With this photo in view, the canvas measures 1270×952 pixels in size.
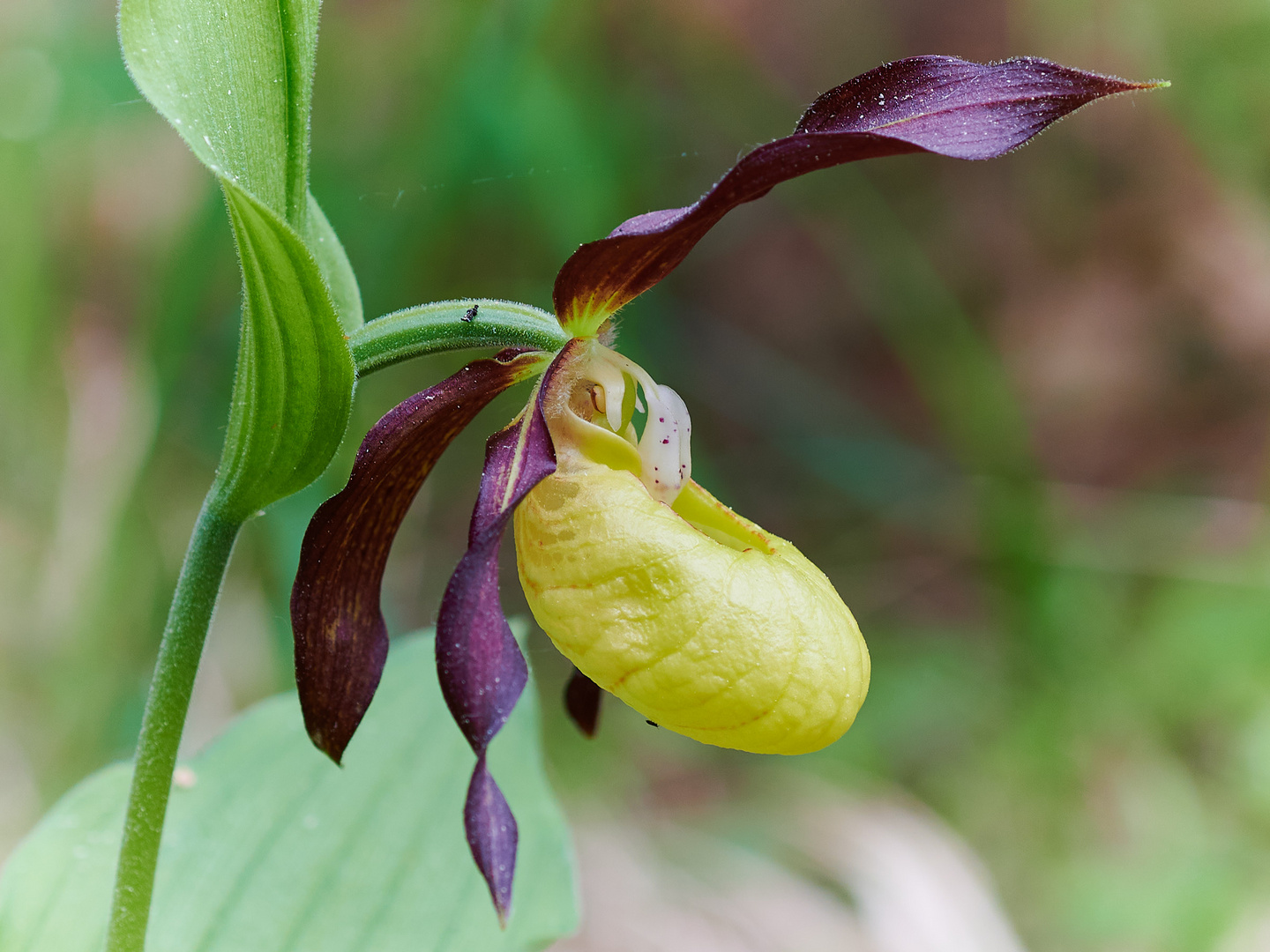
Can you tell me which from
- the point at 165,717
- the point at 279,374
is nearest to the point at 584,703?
the point at 165,717

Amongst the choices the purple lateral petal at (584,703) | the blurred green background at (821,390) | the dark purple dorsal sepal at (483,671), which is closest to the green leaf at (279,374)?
the dark purple dorsal sepal at (483,671)

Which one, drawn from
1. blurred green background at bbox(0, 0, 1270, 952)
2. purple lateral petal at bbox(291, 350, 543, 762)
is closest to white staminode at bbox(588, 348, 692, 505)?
purple lateral petal at bbox(291, 350, 543, 762)

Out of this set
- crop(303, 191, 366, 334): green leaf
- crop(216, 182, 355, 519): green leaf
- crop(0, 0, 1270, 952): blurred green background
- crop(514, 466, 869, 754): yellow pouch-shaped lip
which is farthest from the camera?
crop(0, 0, 1270, 952): blurred green background

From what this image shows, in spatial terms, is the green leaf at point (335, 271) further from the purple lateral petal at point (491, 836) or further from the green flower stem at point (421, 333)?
the purple lateral petal at point (491, 836)

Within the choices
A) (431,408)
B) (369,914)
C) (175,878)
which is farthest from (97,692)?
(431,408)

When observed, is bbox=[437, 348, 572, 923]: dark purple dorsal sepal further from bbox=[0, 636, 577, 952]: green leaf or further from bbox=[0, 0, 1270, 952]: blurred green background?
bbox=[0, 0, 1270, 952]: blurred green background

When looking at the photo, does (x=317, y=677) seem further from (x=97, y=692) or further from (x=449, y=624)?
(x=97, y=692)

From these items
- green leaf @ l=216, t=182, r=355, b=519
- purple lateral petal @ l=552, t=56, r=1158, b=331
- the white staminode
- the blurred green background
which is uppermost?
purple lateral petal @ l=552, t=56, r=1158, b=331

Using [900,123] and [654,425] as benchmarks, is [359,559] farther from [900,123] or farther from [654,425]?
[900,123]
